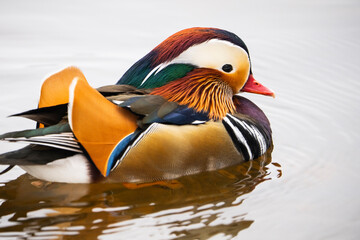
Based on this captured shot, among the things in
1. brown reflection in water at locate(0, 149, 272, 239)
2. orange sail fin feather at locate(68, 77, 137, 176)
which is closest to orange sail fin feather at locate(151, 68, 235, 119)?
brown reflection in water at locate(0, 149, 272, 239)

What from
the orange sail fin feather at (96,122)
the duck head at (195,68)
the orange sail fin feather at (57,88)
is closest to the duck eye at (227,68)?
the duck head at (195,68)

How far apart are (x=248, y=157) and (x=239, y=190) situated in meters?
0.46

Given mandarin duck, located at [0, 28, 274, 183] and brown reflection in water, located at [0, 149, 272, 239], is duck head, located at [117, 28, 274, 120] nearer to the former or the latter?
mandarin duck, located at [0, 28, 274, 183]

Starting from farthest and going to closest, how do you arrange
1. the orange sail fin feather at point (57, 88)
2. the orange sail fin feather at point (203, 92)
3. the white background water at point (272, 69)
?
1. the orange sail fin feather at point (203, 92)
2. the orange sail fin feather at point (57, 88)
3. the white background water at point (272, 69)

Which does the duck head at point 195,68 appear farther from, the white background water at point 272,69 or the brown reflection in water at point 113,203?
the white background water at point 272,69

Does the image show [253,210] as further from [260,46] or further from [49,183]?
[260,46]

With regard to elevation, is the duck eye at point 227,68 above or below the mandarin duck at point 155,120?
above

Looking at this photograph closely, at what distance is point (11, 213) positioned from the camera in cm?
430

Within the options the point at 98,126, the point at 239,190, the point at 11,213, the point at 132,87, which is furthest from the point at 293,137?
the point at 11,213

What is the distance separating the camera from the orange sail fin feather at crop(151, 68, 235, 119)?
5.01 metres

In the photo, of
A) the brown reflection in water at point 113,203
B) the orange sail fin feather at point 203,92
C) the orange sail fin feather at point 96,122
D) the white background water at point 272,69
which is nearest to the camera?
the brown reflection in water at point 113,203

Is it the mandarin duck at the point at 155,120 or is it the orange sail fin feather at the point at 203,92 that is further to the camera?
the orange sail fin feather at the point at 203,92

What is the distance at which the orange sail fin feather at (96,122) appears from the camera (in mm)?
4320

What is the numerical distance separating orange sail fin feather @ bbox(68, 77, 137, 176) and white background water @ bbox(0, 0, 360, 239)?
502 mm
